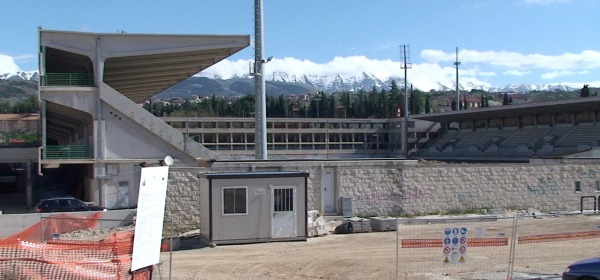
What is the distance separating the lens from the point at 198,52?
39.7 m

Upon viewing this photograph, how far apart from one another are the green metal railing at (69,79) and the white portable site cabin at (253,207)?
55.6 feet

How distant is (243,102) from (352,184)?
466 ft

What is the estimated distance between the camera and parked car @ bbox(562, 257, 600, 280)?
41.0 feet

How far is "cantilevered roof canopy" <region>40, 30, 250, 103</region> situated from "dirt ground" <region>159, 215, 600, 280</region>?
1591 cm

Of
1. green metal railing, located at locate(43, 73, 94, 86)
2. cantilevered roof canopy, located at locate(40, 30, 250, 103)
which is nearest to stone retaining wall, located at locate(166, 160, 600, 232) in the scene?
cantilevered roof canopy, located at locate(40, 30, 250, 103)

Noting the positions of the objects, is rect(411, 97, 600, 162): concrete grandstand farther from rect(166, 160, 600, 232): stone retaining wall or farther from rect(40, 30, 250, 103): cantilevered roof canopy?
rect(40, 30, 250, 103): cantilevered roof canopy

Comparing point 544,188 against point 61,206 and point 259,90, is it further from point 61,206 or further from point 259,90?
point 61,206

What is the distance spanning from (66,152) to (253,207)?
60.3 ft

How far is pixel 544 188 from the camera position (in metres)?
33.6

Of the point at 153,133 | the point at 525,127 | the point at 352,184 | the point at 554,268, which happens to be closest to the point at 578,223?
the point at 352,184

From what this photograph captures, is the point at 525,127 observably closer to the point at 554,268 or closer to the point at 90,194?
the point at 90,194

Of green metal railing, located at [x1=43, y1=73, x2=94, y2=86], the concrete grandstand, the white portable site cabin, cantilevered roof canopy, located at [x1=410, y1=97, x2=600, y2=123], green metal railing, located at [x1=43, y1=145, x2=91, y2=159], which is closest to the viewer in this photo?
the white portable site cabin

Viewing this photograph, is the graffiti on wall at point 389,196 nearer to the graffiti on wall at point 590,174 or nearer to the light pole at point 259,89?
the graffiti on wall at point 590,174

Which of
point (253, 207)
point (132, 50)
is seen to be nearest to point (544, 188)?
point (253, 207)
